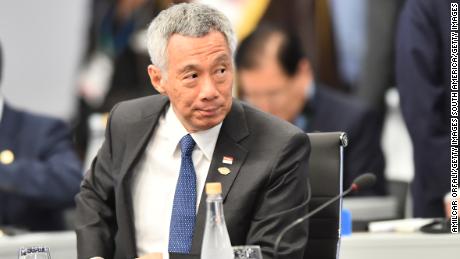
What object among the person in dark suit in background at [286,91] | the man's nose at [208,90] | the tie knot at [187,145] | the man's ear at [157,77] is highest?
the person in dark suit in background at [286,91]

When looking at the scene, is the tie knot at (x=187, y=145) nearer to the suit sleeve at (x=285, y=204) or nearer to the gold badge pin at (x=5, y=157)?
the suit sleeve at (x=285, y=204)

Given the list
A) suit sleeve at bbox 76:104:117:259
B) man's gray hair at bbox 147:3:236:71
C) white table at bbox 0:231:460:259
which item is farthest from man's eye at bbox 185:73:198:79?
white table at bbox 0:231:460:259

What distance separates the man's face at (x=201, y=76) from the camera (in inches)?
127

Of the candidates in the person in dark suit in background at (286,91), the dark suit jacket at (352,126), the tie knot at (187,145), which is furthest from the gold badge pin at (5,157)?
the tie knot at (187,145)

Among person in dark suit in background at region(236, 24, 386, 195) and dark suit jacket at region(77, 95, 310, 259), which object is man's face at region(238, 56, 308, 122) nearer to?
person in dark suit in background at region(236, 24, 386, 195)

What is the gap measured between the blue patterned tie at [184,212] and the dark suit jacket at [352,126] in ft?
7.87

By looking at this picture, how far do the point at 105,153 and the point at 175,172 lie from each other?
274mm

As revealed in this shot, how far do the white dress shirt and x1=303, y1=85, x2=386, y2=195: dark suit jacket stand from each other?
7.55 feet

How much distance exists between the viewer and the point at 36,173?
17.9 feet

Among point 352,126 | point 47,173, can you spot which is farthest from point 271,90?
point 47,173

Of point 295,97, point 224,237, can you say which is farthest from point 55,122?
point 224,237

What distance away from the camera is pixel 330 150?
3506 mm

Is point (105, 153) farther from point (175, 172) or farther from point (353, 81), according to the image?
point (353, 81)

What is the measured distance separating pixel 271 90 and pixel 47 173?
1.52 metres
